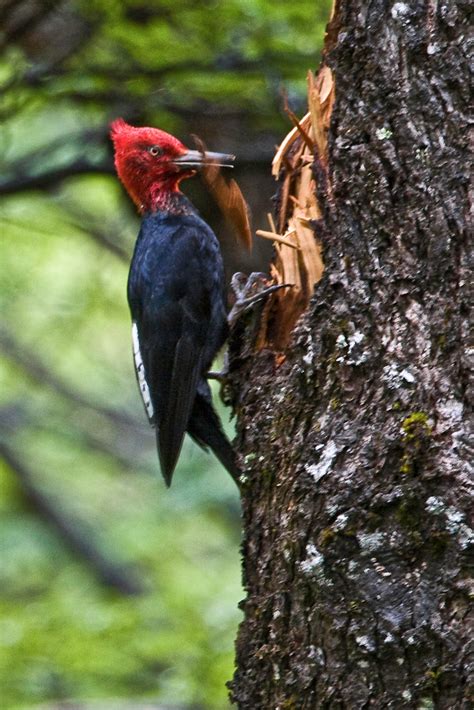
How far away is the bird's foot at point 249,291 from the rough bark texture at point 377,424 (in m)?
0.50

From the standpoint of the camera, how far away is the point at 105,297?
7.73 meters

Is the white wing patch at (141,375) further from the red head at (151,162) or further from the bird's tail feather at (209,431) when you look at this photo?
the red head at (151,162)

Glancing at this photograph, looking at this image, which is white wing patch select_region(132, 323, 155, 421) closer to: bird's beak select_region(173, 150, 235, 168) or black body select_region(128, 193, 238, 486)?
black body select_region(128, 193, 238, 486)

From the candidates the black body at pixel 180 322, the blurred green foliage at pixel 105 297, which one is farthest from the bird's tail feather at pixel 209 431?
the blurred green foliage at pixel 105 297

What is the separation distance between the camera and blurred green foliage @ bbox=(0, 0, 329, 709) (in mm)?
4684

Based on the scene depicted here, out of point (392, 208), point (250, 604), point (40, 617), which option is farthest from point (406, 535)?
point (40, 617)

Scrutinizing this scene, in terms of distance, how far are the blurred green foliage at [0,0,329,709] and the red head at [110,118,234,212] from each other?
17.0 inches

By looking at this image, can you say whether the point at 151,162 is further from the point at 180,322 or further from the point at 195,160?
the point at 180,322

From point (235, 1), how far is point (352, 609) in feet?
10.1

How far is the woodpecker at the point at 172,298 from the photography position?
3.97 meters

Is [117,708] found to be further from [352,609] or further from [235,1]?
[235,1]

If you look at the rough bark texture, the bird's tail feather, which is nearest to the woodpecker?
the bird's tail feather

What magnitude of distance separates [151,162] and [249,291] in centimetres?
123

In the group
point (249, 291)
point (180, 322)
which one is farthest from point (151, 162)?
point (249, 291)
